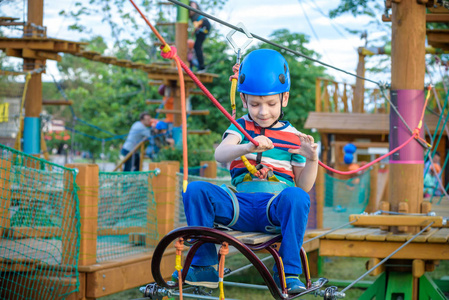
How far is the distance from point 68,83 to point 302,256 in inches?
1750

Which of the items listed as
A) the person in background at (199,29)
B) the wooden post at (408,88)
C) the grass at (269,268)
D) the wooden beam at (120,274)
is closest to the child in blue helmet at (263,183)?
the wooden beam at (120,274)

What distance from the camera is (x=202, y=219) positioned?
112 inches

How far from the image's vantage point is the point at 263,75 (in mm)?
2918

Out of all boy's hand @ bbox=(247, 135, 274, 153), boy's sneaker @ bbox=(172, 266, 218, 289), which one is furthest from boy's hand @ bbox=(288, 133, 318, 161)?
boy's sneaker @ bbox=(172, 266, 218, 289)

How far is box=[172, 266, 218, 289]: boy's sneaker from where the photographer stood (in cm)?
281

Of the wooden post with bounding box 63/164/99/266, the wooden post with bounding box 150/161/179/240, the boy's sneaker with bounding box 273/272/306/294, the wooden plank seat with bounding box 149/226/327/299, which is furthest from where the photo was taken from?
the wooden post with bounding box 150/161/179/240

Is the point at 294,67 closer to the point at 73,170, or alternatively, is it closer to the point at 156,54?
the point at 156,54

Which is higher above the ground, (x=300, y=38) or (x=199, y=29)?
(x=300, y=38)

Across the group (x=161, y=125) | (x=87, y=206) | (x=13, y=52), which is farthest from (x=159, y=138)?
(x=87, y=206)

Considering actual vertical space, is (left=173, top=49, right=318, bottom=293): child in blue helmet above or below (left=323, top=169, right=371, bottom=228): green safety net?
above

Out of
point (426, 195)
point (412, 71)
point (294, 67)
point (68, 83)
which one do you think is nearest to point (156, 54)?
point (294, 67)

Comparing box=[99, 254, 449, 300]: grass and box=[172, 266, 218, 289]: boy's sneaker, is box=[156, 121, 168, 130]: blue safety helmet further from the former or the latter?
box=[172, 266, 218, 289]: boy's sneaker

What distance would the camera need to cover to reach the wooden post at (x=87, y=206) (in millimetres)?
5074

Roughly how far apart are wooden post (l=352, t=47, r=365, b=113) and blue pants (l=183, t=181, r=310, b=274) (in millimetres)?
12230
